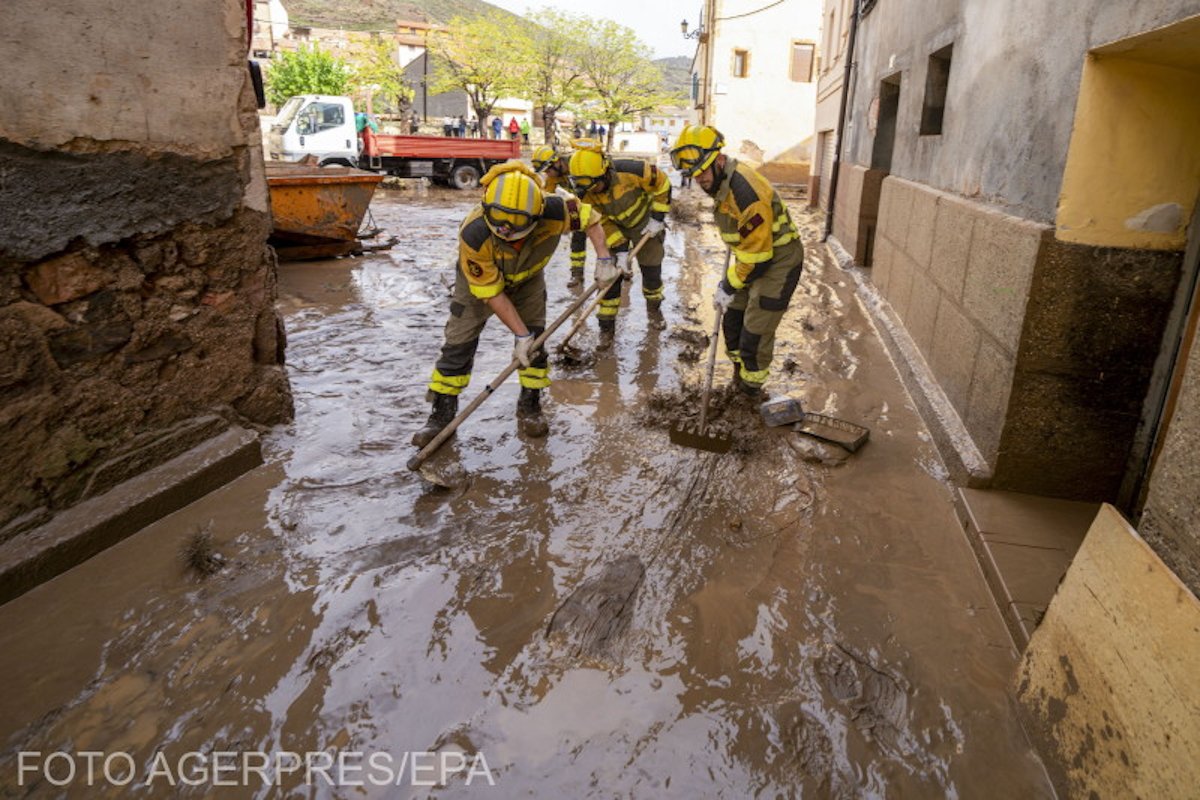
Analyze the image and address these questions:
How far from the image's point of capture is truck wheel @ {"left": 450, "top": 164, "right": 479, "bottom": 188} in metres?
18.5

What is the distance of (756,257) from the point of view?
4105 millimetres

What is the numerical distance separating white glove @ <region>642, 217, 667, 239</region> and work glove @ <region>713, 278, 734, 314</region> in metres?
1.51

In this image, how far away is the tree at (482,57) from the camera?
95.9 feet

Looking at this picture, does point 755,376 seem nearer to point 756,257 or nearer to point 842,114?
point 756,257

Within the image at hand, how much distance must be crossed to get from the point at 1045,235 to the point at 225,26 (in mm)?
3812

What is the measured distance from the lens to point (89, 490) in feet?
9.91

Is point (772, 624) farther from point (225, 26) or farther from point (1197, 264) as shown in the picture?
point (225, 26)

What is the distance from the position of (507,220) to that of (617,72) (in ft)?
121

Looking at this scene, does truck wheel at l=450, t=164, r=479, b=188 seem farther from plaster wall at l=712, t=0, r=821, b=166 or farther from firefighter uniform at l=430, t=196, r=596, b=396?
firefighter uniform at l=430, t=196, r=596, b=396

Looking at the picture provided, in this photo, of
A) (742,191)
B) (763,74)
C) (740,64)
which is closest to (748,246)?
(742,191)

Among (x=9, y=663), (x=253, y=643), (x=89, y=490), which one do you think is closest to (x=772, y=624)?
(x=253, y=643)

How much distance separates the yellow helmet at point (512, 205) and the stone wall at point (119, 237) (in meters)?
1.34

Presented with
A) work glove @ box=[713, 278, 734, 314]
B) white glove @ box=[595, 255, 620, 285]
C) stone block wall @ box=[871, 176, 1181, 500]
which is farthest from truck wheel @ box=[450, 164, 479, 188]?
stone block wall @ box=[871, 176, 1181, 500]

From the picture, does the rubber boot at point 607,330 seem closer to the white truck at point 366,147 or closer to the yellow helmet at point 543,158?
the yellow helmet at point 543,158
